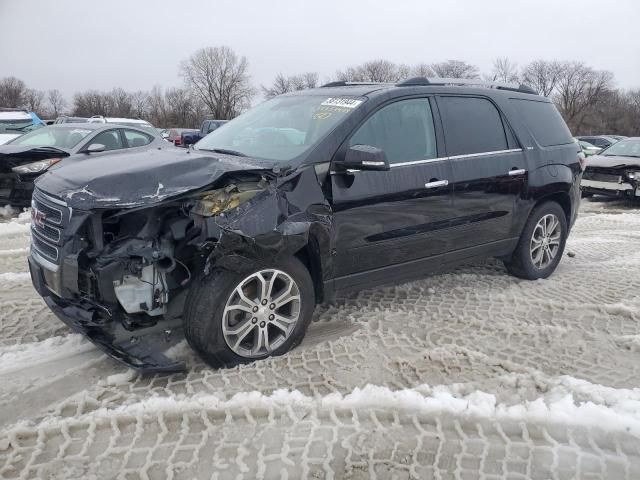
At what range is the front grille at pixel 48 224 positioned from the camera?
9.54 feet

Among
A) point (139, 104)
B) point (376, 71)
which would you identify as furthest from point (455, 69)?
point (139, 104)

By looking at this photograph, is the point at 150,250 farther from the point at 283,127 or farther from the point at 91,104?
the point at 91,104

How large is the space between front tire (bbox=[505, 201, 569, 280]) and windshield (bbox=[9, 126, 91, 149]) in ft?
22.6

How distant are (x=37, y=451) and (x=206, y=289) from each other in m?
1.12

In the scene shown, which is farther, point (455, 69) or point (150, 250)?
point (455, 69)

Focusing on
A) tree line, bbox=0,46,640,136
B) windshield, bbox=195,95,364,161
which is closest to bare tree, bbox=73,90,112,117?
tree line, bbox=0,46,640,136

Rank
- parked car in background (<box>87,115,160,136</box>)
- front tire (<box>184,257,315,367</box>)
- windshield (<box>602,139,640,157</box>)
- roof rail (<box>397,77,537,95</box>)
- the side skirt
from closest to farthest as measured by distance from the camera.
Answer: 1. front tire (<box>184,257,315,367</box>)
2. the side skirt
3. roof rail (<box>397,77,537,95</box>)
4. parked car in background (<box>87,115,160,136</box>)
5. windshield (<box>602,139,640,157</box>)

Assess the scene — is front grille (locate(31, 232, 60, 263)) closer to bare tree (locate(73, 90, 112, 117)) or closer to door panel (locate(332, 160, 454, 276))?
door panel (locate(332, 160, 454, 276))

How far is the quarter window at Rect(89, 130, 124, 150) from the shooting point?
8.46 metres

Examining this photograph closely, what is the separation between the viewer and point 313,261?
346 centimetres

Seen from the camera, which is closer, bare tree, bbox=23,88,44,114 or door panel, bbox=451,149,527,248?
door panel, bbox=451,149,527,248

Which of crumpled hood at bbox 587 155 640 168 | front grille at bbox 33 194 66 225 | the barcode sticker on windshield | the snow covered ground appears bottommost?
the snow covered ground

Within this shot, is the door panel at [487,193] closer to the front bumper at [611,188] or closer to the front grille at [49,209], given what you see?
the front grille at [49,209]

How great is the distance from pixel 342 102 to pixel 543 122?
2.44 metres
